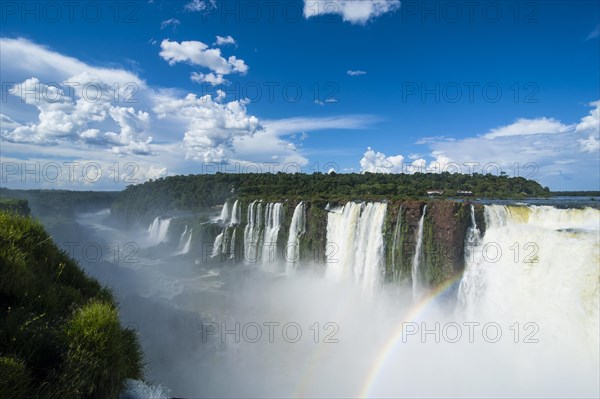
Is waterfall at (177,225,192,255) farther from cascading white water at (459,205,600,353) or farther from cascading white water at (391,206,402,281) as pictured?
cascading white water at (459,205,600,353)

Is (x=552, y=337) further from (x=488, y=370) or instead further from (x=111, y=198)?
(x=111, y=198)

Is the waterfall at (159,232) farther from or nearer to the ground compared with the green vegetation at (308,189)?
nearer to the ground

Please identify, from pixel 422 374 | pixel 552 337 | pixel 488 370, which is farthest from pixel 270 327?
pixel 552 337

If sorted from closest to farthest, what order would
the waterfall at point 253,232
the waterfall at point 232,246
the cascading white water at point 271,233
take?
the cascading white water at point 271,233 → the waterfall at point 253,232 → the waterfall at point 232,246

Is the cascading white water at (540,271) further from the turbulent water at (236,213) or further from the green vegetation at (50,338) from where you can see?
the turbulent water at (236,213)

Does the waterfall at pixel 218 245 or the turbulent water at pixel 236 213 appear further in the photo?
the turbulent water at pixel 236 213

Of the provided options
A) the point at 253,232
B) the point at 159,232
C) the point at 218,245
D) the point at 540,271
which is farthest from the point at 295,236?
the point at 159,232

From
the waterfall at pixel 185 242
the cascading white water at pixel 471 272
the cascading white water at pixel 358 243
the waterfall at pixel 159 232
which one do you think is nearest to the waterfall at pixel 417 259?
the cascading white water at pixel 358 243
